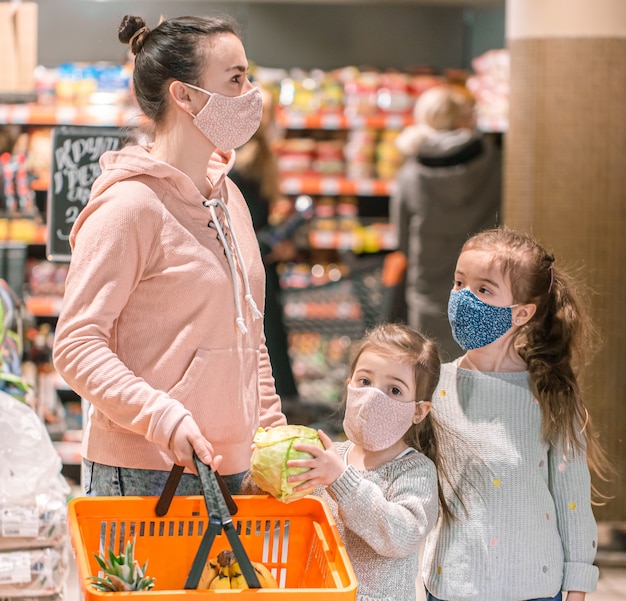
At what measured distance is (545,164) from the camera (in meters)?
4.16

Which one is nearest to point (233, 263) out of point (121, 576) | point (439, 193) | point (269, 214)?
point (121, 576)

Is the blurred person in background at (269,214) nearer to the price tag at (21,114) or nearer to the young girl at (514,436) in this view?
the price tag at (21,114)

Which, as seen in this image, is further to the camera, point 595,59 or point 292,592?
point 595,59

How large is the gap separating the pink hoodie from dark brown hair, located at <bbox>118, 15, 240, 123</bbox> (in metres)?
0.11

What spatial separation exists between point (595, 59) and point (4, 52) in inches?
88.1

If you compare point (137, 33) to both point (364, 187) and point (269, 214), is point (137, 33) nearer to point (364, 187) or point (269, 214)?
point (269, 214)

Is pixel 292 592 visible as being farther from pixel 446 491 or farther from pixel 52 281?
pixel 52 281

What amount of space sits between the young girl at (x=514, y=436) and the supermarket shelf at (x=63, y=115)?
354 cm

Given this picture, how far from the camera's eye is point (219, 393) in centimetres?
196

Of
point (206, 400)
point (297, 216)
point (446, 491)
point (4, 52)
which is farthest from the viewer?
point (297, 216)

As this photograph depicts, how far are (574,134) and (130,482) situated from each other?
276 cm

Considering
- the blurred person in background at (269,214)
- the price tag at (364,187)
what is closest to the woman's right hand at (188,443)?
the blurred person in background at (269,214)

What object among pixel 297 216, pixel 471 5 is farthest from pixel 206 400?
pixel 471 5

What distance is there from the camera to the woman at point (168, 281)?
5.99 feet
